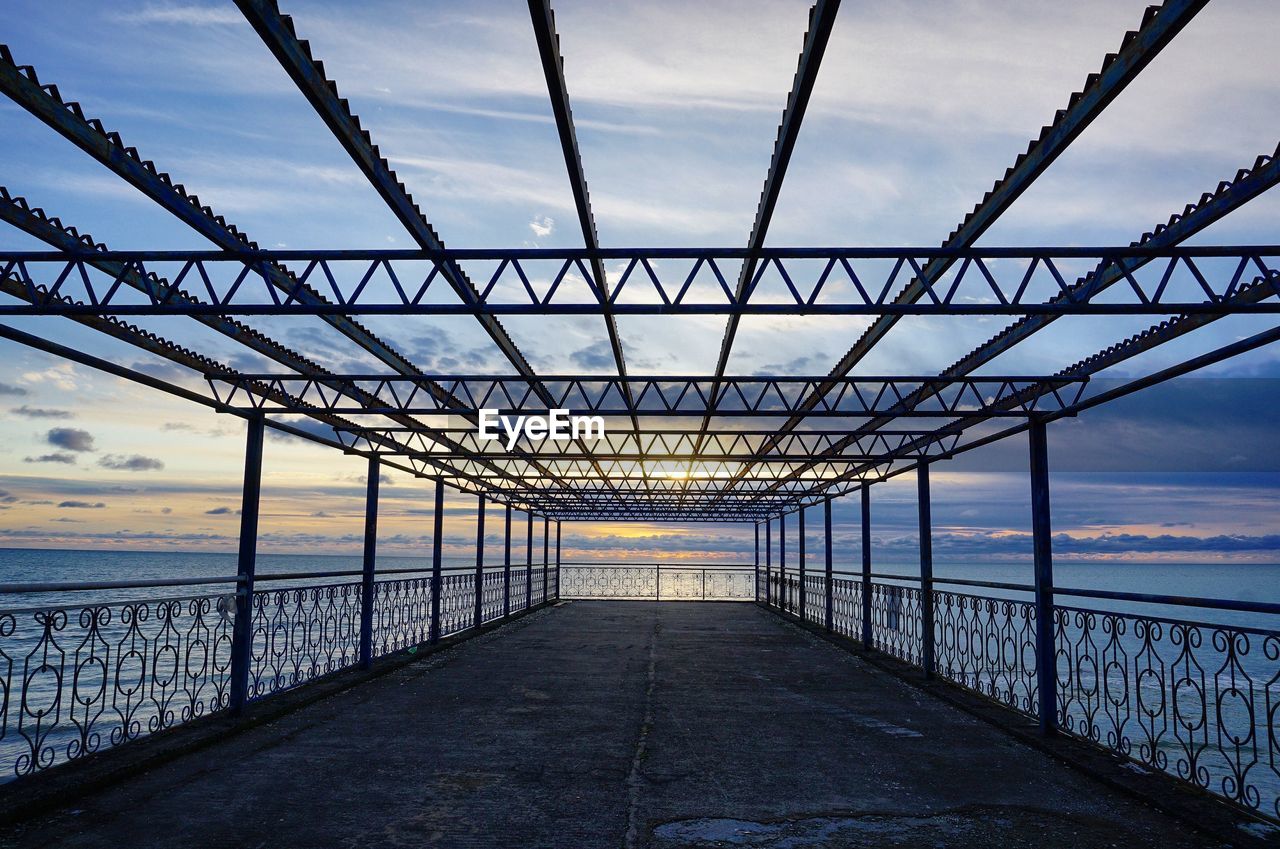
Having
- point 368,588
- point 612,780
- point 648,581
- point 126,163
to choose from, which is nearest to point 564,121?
point 126,163

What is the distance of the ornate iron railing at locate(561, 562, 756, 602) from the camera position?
128ft

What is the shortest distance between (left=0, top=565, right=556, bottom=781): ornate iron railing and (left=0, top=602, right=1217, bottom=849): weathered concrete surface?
35.9 inches

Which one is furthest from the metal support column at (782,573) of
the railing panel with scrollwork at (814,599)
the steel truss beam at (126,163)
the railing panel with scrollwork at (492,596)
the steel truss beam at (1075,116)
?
the steel truss beam at (126,163)

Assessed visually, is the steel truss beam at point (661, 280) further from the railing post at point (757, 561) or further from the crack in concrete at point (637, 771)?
the railing post at point (757, 561)

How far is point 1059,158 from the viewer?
6086 mm

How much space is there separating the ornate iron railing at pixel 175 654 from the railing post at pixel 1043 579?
8567mm

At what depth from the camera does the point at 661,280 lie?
7977 millimetres

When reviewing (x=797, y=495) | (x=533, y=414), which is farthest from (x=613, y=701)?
(x=797, y=495)

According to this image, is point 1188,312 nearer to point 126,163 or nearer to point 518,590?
point 126,163

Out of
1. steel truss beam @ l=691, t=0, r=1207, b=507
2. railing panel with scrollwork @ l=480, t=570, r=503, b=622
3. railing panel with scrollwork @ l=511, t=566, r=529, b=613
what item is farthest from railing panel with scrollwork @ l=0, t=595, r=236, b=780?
railing panel with scrollwork @ l=511, t=566, r=529, b=613

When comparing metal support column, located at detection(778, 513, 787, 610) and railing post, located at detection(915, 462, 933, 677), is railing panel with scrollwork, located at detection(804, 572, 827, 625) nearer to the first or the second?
metal support column, located at detection(778, 513, 787, 610)

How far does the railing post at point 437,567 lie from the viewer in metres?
17.6

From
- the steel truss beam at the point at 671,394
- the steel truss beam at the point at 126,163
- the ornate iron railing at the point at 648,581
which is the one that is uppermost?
the steel truss beam at the point at 126,163

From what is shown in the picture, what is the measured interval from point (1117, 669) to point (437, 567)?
18.0 meters
